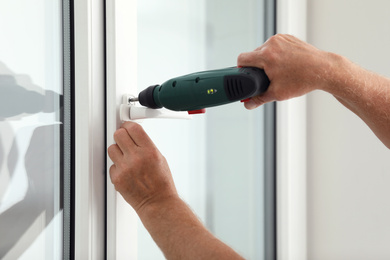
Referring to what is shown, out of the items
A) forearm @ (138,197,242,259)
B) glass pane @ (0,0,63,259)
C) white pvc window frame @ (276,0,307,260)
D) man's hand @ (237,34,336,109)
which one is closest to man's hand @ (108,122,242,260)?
forearm @ (138,197,242,259)

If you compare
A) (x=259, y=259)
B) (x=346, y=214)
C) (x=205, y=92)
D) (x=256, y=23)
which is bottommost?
(x=259, y=259)

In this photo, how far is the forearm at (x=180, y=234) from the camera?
472mm

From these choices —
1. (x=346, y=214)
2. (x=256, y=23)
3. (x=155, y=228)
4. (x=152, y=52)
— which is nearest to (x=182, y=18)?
(x=152, y=52)

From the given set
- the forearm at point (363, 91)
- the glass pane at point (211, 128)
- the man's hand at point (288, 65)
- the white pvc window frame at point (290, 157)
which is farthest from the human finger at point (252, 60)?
the white pvc window frame at point (290, 157)

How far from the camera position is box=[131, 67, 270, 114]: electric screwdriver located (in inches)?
18.5

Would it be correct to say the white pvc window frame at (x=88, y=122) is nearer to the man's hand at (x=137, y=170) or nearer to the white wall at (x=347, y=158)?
the man's hand at (x=137, y=170)

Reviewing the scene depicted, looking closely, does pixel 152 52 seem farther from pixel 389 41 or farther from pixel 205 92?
pixel 389 41

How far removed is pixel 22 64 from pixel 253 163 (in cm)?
74

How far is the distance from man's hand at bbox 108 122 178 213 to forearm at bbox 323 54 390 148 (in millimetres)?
305

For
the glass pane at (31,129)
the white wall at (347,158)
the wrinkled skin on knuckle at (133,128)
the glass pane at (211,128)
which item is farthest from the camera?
the white wall at (347,158)

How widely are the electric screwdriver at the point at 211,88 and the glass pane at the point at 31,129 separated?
0.17m

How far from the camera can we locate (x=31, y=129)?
0.47 meters

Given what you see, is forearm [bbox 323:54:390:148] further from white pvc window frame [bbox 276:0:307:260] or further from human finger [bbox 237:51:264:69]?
white pvc window frame [bbox 276:0:307:260]

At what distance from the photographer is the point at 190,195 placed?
0.80m
